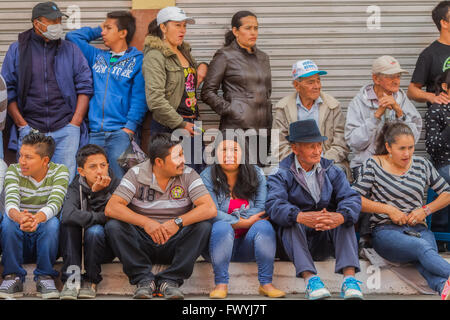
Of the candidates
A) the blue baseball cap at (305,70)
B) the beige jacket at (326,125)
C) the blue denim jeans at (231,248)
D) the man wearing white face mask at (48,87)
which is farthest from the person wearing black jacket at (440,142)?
the man wearing white face mask at (48,87)

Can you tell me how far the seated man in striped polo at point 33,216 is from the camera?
510 centimetres

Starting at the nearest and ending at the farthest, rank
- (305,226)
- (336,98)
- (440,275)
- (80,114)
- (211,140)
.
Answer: (440,275)
(305,226)
(80,114)
(211,140)
(336,98)

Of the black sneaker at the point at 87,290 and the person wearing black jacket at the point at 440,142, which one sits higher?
the person wearing black jacket at the point at 440,142

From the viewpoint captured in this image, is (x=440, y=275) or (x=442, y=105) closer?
(x=440, y=275)

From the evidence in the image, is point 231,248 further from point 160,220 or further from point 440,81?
point 440,81

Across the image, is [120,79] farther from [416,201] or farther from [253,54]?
[416,201]

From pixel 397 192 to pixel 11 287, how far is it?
3.23m

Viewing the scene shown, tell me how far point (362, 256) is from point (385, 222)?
1.14 feet

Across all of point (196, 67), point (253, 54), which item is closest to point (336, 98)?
point (253, 54)

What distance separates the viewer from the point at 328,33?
279 inches

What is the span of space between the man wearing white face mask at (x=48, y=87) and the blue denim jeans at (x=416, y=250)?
9.34ft

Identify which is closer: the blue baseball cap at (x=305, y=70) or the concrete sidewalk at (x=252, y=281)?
the concrete sidewalk at (x=252, y=281)

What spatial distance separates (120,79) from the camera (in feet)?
20.6

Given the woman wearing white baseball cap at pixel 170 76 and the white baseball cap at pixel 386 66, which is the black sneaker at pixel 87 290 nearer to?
the woman wearing white baseball cap at pixel 170 76
